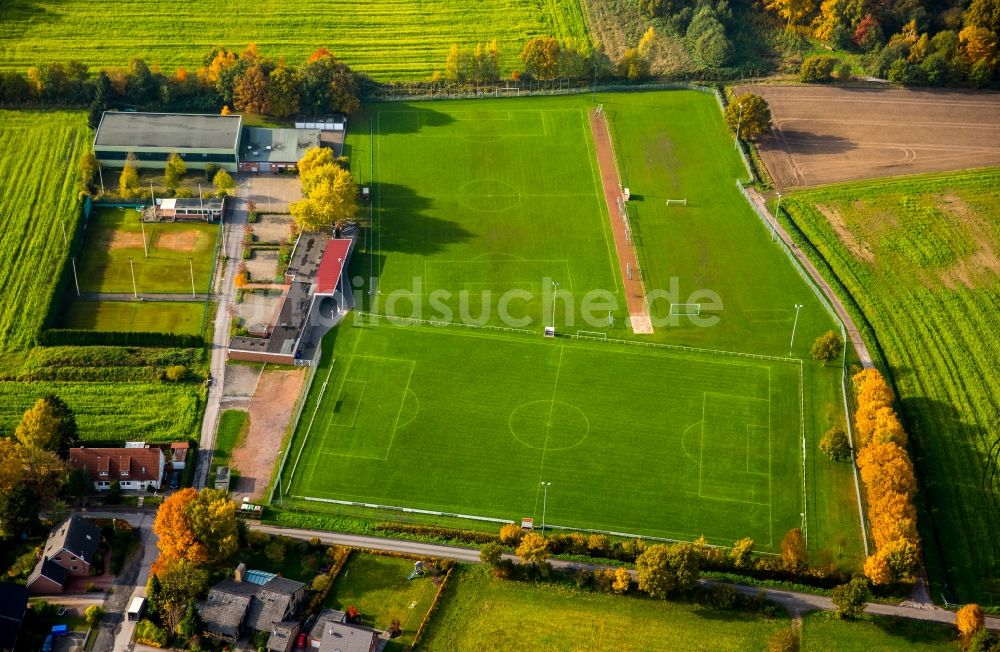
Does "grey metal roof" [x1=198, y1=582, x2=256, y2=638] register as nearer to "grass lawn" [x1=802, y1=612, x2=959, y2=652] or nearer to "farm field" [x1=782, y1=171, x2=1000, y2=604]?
"grass lawn" [x1=802, y1=612, x2=959, y2=652]

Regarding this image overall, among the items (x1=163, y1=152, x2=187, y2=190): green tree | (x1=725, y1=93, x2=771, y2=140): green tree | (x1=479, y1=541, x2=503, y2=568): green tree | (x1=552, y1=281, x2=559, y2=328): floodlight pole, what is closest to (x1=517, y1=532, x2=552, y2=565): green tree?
(x1=479, y1=541, x2=503, y2=568): green tree

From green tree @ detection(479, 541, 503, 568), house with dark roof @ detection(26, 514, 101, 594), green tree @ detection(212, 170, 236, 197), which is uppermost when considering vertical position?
green tree @ detection(212, 170, 236, 197)

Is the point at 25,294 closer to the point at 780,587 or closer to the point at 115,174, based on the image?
the point at 115,174

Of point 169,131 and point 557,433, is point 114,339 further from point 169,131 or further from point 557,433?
point 557,433

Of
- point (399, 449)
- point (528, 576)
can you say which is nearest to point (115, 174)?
point (399, 449)

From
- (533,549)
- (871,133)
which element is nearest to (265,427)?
(533,549)

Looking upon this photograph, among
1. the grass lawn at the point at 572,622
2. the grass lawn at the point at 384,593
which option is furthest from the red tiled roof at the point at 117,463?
the grass lawn at the point at 572,622
